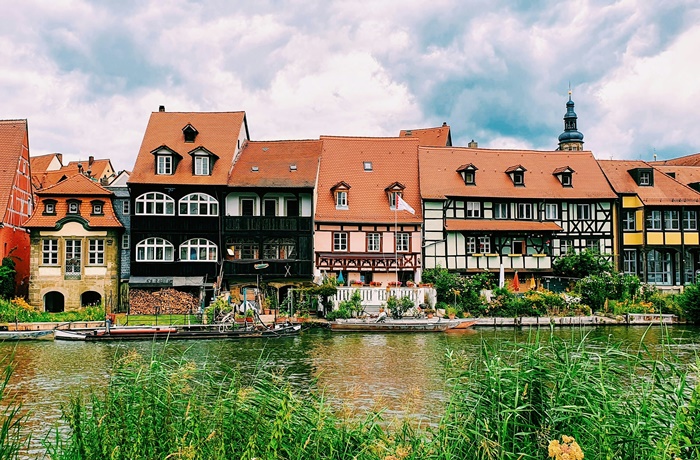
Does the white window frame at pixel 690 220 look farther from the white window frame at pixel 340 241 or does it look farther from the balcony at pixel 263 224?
the balcony at pixel 263 224

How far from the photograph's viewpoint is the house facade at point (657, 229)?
44625 millimetres

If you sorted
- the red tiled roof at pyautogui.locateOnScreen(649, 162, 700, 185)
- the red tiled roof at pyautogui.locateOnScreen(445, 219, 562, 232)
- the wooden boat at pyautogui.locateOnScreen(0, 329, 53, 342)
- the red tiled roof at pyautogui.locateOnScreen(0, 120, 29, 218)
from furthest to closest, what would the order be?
the red tiled roof at pyautogui.locateOnScreen(649, 162, 700, 185)
the red tiled roof at pyautogui.locateOnScreen(445, 219, 562, 232)
the red tiled roof at pyautogui.locateOnScreen(0, 120, 29, 218)
the wooden boat at pyautogui.locateOnScreen(0, 329, 53, 342)

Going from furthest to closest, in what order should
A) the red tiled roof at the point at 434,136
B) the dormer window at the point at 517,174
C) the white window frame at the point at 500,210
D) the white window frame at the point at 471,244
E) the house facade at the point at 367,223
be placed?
1. the red tiled roof at the point at 434,136
2. the dormer window at the point at 517,174
3. the white window frame at the point at 500,210
4. the white window frame at the point at 471,244
5. the house facade at the point at 367,223

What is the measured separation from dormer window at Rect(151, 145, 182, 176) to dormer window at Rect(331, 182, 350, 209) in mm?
9896

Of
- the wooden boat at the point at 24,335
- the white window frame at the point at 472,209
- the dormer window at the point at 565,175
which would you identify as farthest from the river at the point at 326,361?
the dormer window at the point at 565,175

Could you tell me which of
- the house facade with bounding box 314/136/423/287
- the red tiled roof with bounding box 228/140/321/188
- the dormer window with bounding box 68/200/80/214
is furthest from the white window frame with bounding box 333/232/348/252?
the dormer window with bounding box 68/200/80/214

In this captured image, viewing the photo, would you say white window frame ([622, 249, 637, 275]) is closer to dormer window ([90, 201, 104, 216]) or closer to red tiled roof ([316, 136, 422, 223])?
red tiled roof ([316, 136, 422, 223])

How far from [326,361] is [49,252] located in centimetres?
2353

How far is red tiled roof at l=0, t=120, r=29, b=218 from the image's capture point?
4141 centimetres

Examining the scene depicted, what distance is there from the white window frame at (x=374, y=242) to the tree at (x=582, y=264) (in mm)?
11070

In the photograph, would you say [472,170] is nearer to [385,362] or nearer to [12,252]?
[385,362]

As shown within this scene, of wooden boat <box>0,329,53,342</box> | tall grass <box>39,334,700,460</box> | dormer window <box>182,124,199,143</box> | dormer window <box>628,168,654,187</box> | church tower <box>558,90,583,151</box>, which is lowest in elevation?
wooden boat <box>0,329,53,342</box>

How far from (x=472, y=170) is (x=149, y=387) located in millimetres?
36968

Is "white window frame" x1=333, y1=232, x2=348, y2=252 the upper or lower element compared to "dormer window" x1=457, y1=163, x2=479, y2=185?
lower
